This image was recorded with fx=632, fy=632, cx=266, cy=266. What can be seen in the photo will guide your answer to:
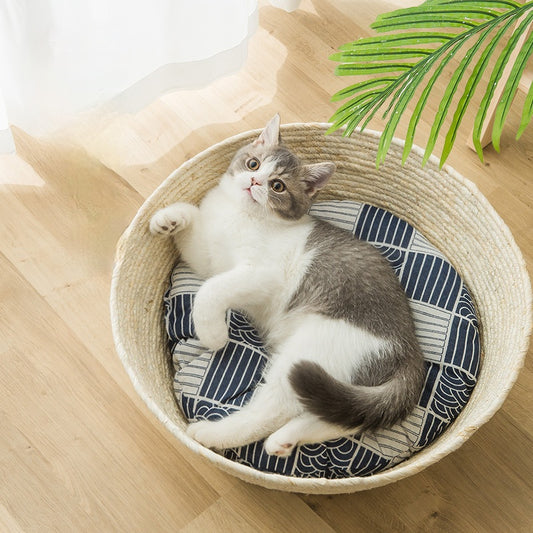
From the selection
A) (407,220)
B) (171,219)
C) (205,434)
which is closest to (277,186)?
(171,219)

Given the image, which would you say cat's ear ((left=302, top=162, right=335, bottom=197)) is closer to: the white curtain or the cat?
the cat

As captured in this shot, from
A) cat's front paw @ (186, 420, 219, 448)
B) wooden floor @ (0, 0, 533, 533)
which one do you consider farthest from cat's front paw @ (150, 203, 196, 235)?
cat's front paw @ (186, 420, 219, 448)

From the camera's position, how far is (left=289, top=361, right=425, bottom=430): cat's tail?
1159mm

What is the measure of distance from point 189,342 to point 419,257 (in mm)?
612

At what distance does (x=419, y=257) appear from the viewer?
1595 millimetres

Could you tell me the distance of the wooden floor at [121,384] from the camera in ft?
4.79

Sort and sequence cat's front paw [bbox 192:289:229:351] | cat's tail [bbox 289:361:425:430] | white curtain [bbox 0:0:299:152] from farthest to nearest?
1. white curtain [bbox 0:0:299:152]
2. cat's front paw [bbox 192:289:229:351]
3. cat's tail [bbox 289:361:425:430]

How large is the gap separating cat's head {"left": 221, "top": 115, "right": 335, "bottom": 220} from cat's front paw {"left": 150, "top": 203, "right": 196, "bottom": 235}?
0.39 feet

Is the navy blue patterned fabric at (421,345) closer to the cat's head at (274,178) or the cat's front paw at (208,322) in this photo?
the cat's front paw at (208,322)

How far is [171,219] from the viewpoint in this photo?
1.46 metres

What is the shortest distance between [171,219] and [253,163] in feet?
0.75

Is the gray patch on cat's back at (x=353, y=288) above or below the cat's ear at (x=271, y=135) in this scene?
below

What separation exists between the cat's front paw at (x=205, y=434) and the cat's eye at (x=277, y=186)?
→ 53cm

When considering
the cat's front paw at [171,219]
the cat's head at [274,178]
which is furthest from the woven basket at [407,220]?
the cat's head at [274,178]
